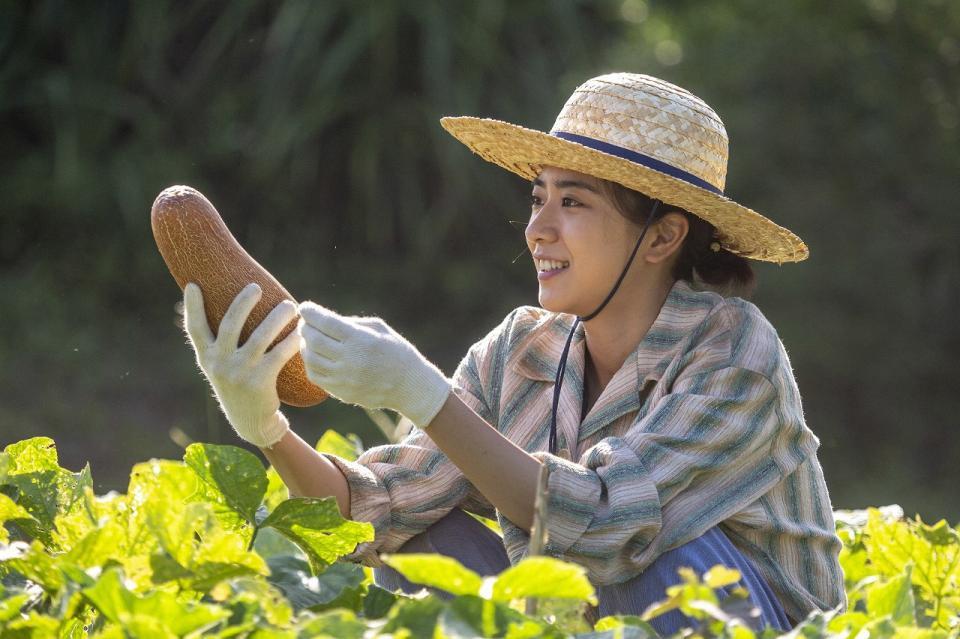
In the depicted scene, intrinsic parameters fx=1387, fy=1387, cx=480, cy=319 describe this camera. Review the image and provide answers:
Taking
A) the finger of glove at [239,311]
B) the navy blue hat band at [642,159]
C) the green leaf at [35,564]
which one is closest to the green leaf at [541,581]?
the green leaf at [35,564]

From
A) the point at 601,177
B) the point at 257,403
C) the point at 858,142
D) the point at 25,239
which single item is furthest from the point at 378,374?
the point at 25,239

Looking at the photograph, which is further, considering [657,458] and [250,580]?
[657,458]

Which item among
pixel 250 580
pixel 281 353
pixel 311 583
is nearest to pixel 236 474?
pixel 311 583

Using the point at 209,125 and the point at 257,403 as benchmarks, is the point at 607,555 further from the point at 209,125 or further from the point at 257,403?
the point at 209,125

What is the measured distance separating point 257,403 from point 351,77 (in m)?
5.05

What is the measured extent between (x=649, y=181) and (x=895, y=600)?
1.11 m

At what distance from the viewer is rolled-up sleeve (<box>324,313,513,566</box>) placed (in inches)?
98.3

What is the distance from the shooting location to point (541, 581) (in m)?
1.34

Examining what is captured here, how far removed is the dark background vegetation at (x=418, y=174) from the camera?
6.50 meters

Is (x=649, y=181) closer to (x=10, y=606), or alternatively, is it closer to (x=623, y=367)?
(x=623, y=367)

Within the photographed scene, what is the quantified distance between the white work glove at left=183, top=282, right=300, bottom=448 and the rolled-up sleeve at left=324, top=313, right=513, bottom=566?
283 mm

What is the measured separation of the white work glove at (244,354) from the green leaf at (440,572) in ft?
2.98

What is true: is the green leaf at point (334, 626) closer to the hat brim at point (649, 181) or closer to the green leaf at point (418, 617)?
the green leaf at point (418, 617)

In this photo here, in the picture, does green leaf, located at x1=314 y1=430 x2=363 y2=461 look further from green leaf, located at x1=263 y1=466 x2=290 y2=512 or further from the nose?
the nose
